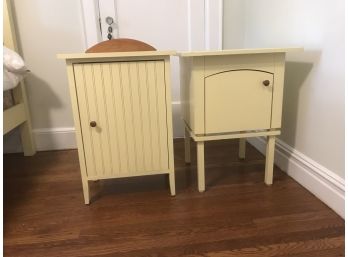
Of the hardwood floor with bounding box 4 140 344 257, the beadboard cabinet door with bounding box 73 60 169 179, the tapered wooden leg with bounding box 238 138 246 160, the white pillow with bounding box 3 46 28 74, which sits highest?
the white pillow with bounding box 3 46 28 74

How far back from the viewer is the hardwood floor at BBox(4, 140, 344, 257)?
960mm

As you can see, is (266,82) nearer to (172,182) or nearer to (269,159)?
(269,159)

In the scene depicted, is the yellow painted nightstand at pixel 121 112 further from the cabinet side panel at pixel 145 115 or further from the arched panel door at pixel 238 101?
the arched panel door at pixel 238 101

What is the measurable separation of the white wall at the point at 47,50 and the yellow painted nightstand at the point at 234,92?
93 cm

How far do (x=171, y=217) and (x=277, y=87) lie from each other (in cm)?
68

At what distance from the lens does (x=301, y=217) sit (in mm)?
1103

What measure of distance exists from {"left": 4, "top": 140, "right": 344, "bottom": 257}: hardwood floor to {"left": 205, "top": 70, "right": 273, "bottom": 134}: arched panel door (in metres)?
0.31

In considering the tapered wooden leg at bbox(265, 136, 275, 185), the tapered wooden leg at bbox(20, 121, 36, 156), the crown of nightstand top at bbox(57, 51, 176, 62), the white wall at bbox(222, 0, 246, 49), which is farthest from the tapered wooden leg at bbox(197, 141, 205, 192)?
the tapered wooden leg at bbox(20, 121, 36, 156)

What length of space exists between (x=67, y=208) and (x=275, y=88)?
99cm

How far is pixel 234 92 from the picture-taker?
3.97ft

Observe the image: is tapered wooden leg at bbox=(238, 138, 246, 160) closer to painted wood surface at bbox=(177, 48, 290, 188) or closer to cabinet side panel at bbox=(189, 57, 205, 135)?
painted wood surface at bbox=(177, 48, 290, 188)

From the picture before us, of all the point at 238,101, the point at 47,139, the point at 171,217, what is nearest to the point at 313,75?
the point at 238,101

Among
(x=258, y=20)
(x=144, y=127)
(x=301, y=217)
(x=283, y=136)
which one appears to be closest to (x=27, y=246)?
(x=144, y=127)

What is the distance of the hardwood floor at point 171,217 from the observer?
0.96 metres
